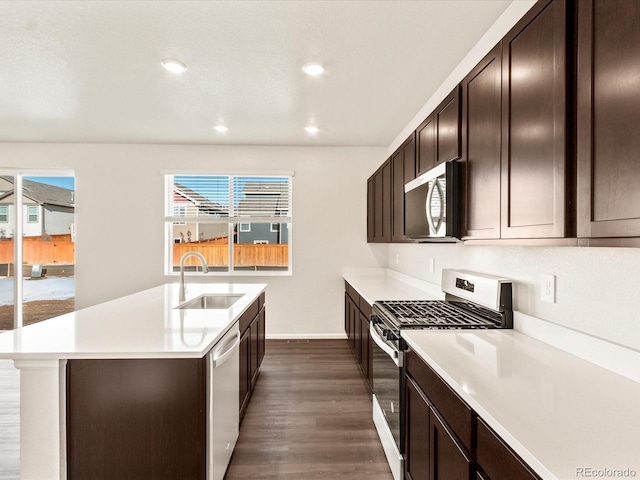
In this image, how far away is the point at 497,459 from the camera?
947 mm

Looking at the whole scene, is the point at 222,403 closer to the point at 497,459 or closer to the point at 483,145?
the point at 497,459

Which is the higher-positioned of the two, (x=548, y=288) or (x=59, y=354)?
(x=548, y=288)

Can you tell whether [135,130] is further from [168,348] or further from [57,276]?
[168,348]

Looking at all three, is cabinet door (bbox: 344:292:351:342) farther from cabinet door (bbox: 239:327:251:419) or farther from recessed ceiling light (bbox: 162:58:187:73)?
recessed ceiling light (bbox: 162:58:187:73)

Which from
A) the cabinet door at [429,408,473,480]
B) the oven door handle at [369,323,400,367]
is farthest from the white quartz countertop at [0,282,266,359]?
the cabinet door at [429,408,473,480]

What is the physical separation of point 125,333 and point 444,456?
61.3 inches

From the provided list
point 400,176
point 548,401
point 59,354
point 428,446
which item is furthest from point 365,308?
point 59,354

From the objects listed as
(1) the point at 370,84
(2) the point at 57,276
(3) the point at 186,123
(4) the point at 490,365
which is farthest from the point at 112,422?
(2) the point at 57,276

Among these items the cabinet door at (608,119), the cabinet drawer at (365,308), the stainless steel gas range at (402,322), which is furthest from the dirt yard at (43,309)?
the cabinet door at (608,119)

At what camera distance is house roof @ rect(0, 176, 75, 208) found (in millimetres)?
4773

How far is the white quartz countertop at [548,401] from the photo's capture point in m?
0.77

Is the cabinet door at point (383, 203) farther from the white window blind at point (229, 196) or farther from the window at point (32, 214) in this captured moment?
the window at point (32, 214)

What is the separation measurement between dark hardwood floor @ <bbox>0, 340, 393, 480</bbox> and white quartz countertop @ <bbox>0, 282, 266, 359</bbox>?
0.89m

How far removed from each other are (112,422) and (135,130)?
3.60m
